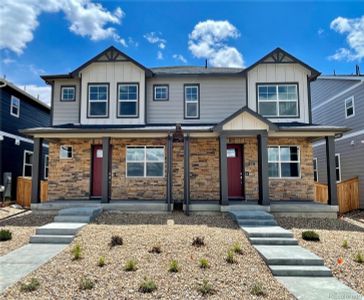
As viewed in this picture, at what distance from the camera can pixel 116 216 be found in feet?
30.1

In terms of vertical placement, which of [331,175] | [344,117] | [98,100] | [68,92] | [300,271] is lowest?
[300,271]

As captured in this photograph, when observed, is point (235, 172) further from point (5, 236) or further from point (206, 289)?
point (5, 236)

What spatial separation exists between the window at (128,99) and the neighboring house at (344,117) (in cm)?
903

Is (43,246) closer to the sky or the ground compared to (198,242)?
closer to the ground

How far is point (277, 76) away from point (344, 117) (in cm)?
525

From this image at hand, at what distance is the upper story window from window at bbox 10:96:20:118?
919cm

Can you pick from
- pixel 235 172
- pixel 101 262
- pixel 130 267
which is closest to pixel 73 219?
pixel 101 262

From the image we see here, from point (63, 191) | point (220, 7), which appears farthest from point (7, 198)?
point (220, 7)

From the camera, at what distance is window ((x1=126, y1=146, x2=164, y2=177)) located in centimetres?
1147

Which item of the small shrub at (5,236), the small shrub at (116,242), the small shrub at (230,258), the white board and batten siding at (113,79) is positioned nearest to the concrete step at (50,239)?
the small shrub at (5,236)

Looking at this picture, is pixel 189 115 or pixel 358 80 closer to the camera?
pixel 189 115

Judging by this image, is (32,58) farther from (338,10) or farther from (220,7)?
(338,10)

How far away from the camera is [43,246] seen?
6664 millimetres

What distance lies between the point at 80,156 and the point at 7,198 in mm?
4605
